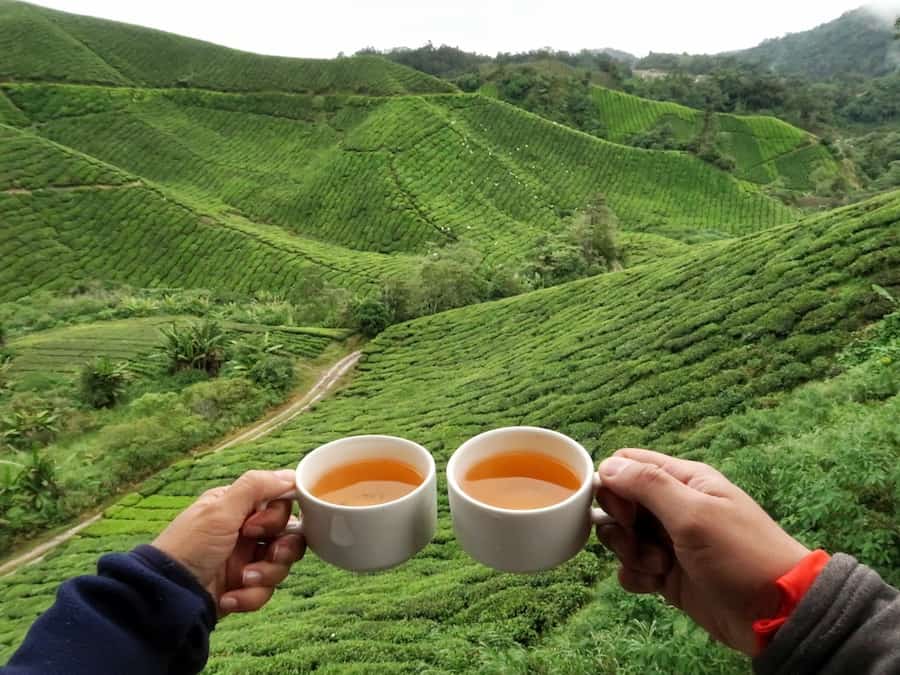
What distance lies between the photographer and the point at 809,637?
1.52 meters

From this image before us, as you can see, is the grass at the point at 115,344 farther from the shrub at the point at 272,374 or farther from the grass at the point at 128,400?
the shrub at the point at 272,374

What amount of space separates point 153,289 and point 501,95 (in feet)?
152

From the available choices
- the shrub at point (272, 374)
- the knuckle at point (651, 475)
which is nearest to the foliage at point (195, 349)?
the shrub at point (272, 374)

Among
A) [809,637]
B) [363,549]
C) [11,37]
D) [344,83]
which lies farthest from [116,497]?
[11,37]

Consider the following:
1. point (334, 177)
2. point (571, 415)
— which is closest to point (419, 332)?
point (571, 415)

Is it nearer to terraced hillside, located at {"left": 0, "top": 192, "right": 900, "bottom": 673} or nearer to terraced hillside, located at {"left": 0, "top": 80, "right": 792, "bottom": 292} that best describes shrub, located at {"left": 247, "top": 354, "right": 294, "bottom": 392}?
terraced hillside, located at {"left": 0, "top": 192, "right": 900, "bottom": 673}

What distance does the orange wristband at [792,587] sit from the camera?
1.61 metres

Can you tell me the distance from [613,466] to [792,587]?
0.63 metres

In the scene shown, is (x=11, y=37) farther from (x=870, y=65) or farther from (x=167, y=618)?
(x=870, y=65)

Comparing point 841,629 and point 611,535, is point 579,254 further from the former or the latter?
point 841,629

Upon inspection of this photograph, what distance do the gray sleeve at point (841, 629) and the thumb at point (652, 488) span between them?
391 mm

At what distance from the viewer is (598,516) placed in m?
2.13

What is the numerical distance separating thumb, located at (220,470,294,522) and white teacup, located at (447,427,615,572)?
0.62m

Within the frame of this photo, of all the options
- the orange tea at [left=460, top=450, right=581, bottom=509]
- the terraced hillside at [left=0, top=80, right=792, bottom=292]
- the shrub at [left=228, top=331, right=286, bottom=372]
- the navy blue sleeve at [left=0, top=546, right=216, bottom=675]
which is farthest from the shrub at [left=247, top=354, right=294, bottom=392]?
the navy blue sleeve at [left=0, top=546, right=216, bottom=675]
